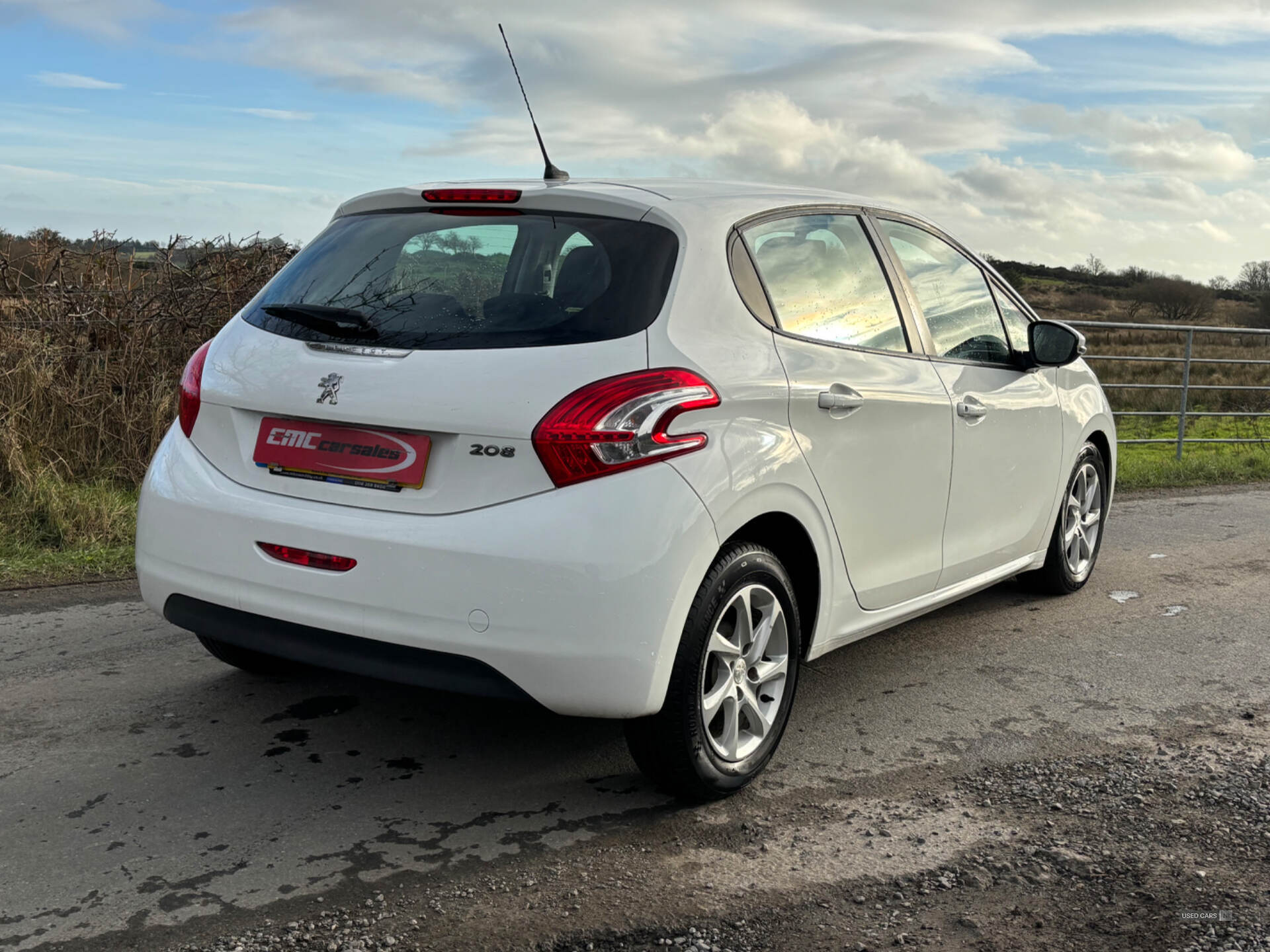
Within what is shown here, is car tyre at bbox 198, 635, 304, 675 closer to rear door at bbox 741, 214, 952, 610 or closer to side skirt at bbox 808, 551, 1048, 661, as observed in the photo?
side skirt at bbox 808, 551, 1048, 661

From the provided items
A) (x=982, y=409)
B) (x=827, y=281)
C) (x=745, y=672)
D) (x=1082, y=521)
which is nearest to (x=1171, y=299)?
(x=1082, y=521)

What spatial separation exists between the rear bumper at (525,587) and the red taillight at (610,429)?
4cm

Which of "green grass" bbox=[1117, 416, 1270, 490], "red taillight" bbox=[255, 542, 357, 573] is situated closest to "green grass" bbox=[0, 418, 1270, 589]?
"red taillight" bbox=[255, 542, 357, 573]

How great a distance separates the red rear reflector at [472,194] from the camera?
3633mm

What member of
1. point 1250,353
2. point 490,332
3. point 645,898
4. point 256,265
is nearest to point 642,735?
point 645,898

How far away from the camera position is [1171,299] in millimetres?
29297

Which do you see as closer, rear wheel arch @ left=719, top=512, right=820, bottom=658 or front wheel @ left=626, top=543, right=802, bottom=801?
front wheel @ left=626, top=543, right=802, bottom=801

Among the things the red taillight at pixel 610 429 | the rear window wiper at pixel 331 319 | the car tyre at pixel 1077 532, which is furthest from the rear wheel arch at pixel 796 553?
the car tyre at pixel 1077 532

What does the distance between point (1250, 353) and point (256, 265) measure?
15.8m

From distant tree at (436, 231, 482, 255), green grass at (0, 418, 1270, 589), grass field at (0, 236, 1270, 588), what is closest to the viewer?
distant tree at (436, 231, 482, 255)

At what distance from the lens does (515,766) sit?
371 cm

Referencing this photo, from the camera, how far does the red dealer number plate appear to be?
318 centimetres

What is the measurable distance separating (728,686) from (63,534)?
480cm

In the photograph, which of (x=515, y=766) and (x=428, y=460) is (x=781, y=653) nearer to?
(x=515, y=766)
